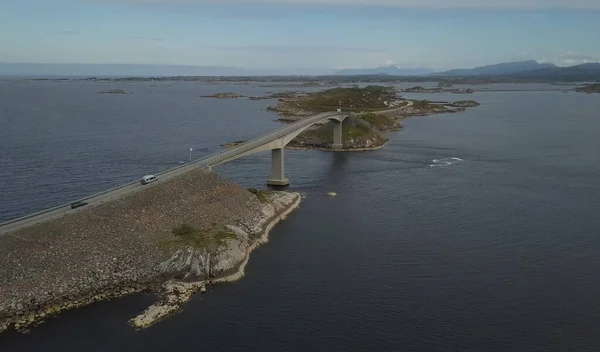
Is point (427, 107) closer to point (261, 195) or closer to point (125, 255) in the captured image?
point (261, 195)

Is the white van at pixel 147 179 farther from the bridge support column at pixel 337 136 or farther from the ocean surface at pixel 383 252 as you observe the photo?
Result: the bridge support column at pixel 337 136

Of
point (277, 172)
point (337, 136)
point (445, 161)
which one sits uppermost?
point (337, 136)

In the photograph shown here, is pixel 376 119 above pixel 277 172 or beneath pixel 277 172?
above

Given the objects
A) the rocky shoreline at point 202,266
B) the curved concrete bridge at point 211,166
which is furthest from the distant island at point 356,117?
the rocky shoreline at point 202,266

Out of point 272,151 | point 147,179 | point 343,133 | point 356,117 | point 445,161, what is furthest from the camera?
point 356,117

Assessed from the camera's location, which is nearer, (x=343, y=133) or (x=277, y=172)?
(x=277, y=172)

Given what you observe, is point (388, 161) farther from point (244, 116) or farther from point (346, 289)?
point (244, 116)

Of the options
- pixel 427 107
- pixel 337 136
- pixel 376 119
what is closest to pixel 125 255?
pixel 337 136

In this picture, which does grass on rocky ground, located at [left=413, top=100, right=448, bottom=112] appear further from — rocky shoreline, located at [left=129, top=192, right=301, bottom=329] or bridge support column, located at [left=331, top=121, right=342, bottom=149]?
rocky shoreline, located at [left=129, top=192, right=301, bottom=329]
